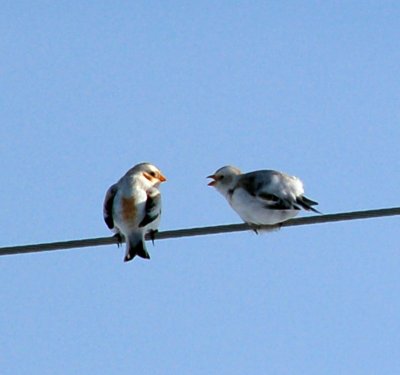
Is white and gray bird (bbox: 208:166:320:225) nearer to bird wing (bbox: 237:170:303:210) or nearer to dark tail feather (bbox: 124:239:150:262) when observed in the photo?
bird wing (bbox: 237:170:303:210)

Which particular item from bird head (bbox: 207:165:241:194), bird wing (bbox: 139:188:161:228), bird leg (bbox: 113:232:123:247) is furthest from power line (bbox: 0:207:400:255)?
bird head (bbox: 207:165:241:194)

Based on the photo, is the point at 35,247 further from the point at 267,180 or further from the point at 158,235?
the point at 267,180

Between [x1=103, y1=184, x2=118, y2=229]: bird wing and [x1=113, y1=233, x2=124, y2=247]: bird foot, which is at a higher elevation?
[x1=103, y1=184, x2=118, y2=229]: bird wing

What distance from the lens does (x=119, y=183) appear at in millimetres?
13188

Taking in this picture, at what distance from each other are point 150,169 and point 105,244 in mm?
3254

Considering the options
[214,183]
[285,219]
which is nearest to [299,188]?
[285,219]

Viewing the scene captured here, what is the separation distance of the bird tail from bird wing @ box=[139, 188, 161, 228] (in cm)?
14

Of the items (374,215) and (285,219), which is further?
(285,219)

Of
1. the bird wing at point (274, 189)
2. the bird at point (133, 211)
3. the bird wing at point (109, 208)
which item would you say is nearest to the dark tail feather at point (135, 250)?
the bird at point (133, 211)

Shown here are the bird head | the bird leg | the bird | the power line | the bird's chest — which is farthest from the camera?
the bird head

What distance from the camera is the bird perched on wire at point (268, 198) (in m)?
12.2

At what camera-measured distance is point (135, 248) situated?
483 inches

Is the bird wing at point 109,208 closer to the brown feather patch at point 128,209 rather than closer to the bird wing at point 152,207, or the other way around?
the brown feather patch at point 128,209

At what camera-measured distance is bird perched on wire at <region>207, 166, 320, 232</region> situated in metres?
12.2
